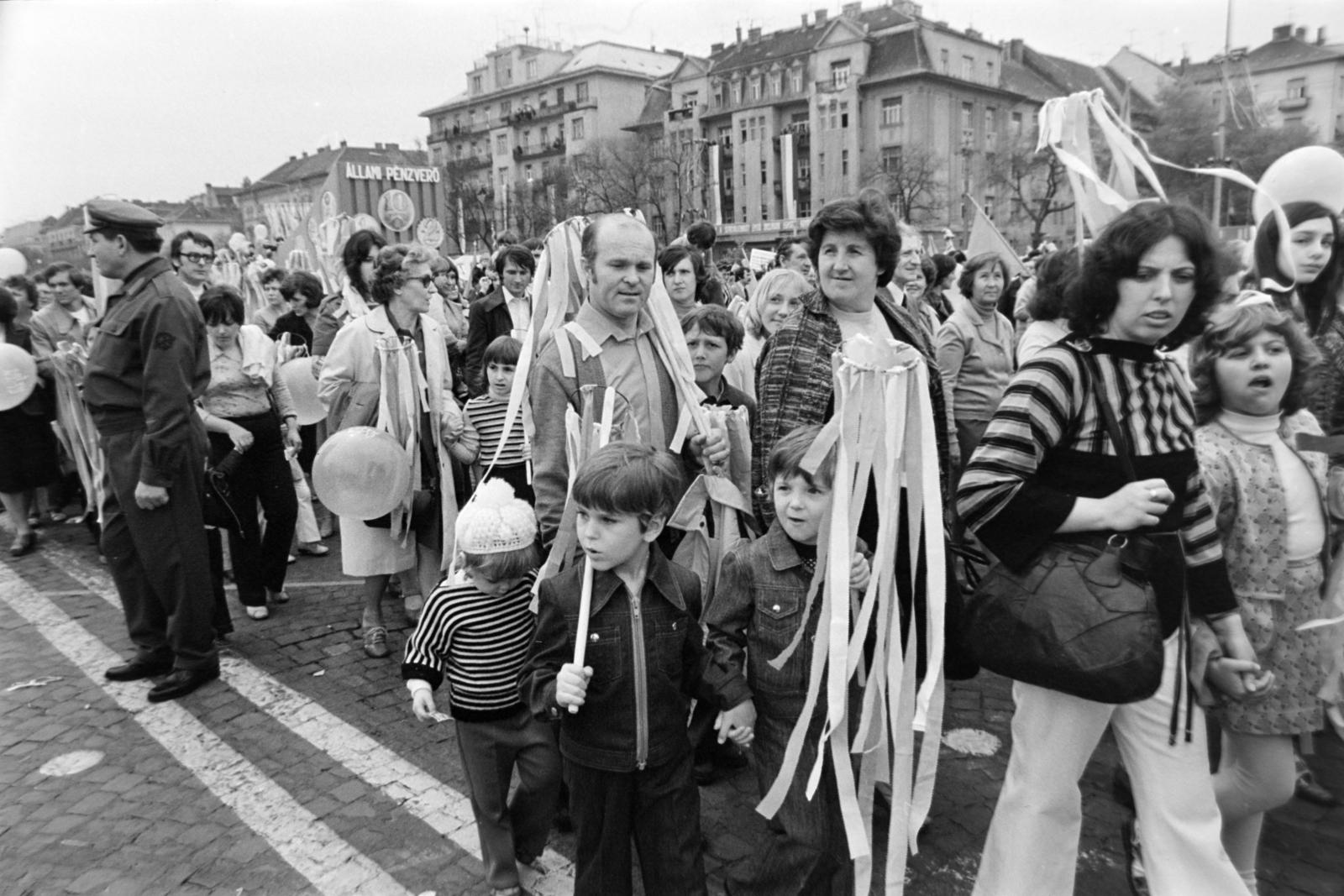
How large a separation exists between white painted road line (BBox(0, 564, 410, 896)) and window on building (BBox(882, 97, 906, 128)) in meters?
55.7

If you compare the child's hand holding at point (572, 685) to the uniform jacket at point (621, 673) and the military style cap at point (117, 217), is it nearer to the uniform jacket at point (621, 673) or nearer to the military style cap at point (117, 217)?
the uniform jacket at point (621, 673)

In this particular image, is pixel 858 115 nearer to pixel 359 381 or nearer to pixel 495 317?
pixel 495 317

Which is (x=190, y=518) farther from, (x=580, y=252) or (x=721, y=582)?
(x=721, y=582)

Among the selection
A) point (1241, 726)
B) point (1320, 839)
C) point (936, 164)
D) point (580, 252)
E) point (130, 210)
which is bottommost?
point (1320, 839)

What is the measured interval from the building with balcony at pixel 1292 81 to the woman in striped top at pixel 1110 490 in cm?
2082

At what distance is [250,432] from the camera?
5.42 metres

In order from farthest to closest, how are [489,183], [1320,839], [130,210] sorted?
1. [489,183]
2. [130,210]
3. [1320,839]

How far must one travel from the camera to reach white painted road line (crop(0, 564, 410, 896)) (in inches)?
120

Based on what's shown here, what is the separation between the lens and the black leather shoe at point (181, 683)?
4508 millimetres

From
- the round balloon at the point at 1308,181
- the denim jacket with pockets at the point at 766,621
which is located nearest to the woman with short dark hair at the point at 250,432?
the denim jacket with pockets at the point at 766,621

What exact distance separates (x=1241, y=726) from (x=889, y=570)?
1.15m

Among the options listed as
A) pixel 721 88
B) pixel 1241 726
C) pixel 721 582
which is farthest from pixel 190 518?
pixel 721 88

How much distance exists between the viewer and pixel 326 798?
11.6 feet

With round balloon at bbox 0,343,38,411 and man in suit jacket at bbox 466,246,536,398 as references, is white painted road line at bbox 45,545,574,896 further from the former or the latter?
round balloon at bbox 0,343,38,411
